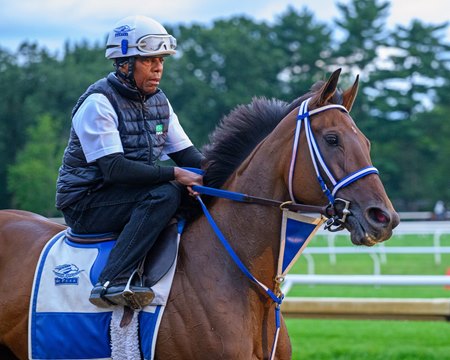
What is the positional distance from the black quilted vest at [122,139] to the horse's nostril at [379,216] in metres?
1.38

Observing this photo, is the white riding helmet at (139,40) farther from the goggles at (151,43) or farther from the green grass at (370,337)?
the green grass at (370,337)

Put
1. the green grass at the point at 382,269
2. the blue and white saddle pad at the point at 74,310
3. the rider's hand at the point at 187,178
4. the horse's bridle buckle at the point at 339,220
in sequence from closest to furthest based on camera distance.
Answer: the horse's bridle buckle at the point at 339,220
the blue and white saddle pad at the point at 74,310
the rider's hand at the point at 187,178
the green grass at the point at 382,269

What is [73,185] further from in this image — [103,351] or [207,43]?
[207,43]

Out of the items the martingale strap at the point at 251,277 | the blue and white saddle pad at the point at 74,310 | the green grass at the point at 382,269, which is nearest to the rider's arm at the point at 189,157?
the martingale strap at the point at 251,277

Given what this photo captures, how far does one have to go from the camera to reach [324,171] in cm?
455

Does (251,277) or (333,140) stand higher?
(333,140)

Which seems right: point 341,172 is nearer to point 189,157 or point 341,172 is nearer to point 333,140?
point 333,140

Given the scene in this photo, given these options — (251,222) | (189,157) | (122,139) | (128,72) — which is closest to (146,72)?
(128,72)

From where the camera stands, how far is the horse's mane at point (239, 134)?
5023mm

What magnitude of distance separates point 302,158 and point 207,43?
6674cm

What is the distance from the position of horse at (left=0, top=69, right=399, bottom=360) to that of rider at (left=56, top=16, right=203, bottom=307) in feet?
0.71

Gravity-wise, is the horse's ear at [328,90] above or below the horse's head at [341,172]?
above

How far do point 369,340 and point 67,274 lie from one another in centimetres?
516

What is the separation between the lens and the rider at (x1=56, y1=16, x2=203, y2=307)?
4805 mm
